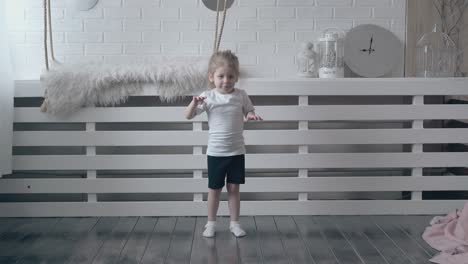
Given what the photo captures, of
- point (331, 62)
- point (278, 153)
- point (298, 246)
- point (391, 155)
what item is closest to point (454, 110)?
point (391, 155)

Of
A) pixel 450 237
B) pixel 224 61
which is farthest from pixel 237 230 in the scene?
pixel 450 237

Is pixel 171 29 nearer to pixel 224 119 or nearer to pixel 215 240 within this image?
pixel 224 119

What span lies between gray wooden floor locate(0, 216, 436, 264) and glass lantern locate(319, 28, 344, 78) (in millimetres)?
746

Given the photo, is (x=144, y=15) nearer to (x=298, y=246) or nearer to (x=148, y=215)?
(x=148, y=215)

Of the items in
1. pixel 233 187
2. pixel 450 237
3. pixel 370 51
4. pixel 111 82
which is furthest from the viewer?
pixel 370 51

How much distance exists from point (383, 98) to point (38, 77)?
190 cm

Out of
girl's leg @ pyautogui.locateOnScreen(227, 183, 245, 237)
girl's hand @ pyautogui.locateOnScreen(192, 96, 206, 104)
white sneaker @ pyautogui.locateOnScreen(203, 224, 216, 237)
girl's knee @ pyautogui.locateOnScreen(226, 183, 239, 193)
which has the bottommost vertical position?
white sneaker @ pyautogui.locateOnScreen(203, 224, 216, 237)

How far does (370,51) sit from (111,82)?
4.56 feet

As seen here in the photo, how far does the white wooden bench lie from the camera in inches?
121

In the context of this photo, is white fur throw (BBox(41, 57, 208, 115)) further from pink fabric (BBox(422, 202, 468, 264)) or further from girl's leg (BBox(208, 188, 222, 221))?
pink fabric (BBox(422, 202, 468, 264))

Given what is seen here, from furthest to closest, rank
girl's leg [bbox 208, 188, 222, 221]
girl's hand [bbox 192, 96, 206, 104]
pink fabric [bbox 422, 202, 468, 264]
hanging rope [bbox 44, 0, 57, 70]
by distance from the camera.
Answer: hanging rope [bbox 44, 0, 57, 70] → girl's leg [bbox 208, 188, 222, 221] → girl's hand [bbox 192, 96, 206, 104] → pink fabric [bbox 422, 202, 468, 264]

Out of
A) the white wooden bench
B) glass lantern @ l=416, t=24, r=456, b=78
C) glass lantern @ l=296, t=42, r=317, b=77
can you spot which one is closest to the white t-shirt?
the white wooden bench

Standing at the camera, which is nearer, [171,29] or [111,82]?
[111,82]

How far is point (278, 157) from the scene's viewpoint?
307 centimetres
